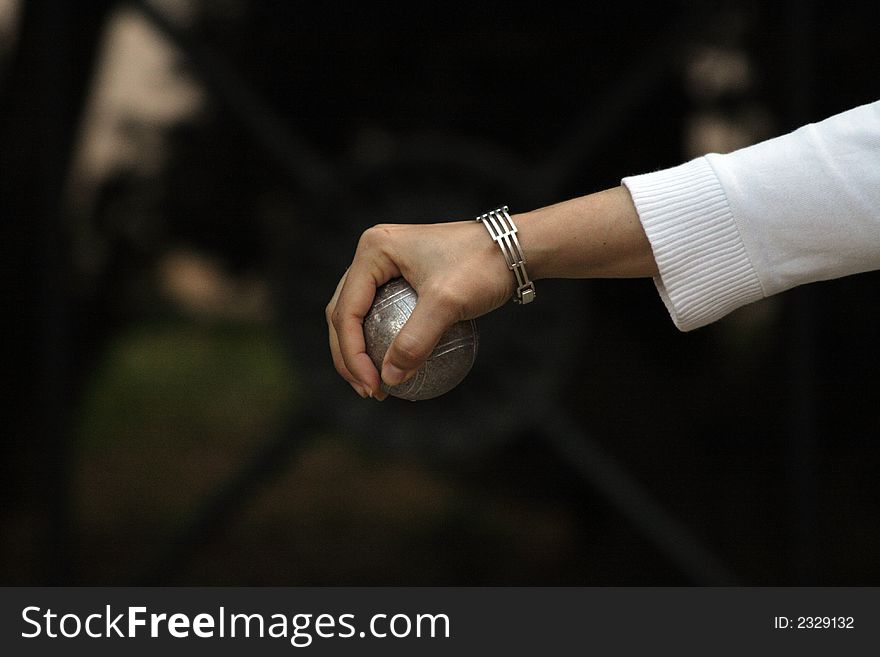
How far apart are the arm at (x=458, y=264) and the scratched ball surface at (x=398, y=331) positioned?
17 millimetres

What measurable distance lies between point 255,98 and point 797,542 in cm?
230

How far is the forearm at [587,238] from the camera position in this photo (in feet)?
6.12

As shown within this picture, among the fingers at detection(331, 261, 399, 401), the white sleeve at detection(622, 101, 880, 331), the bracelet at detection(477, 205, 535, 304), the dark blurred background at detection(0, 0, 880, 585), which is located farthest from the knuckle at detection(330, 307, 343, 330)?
the dark blurred background at detection(0, 0, 880, 585)

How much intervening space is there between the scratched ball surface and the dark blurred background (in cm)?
204

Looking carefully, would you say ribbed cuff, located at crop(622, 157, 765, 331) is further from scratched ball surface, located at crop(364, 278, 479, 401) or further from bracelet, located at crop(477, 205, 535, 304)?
scratched ball surface, located at crop(364, 278, 479, 401)

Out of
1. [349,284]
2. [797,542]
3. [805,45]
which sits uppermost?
[805,45]

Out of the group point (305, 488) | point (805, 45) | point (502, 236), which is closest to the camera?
point (502, 236)

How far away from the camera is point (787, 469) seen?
4.04m

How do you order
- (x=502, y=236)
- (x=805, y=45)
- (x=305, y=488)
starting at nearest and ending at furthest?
(x=502, y=236)
(x=805, y=45)
(x=305, y=488)

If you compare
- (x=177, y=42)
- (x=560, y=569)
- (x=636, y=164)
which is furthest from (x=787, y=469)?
(x=177, y=42)

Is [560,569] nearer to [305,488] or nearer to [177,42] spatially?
[305,488]

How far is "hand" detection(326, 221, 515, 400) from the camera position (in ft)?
5.90

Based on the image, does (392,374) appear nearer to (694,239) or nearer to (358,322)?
(358,322)

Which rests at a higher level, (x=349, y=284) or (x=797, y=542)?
(x=797, y=542)
